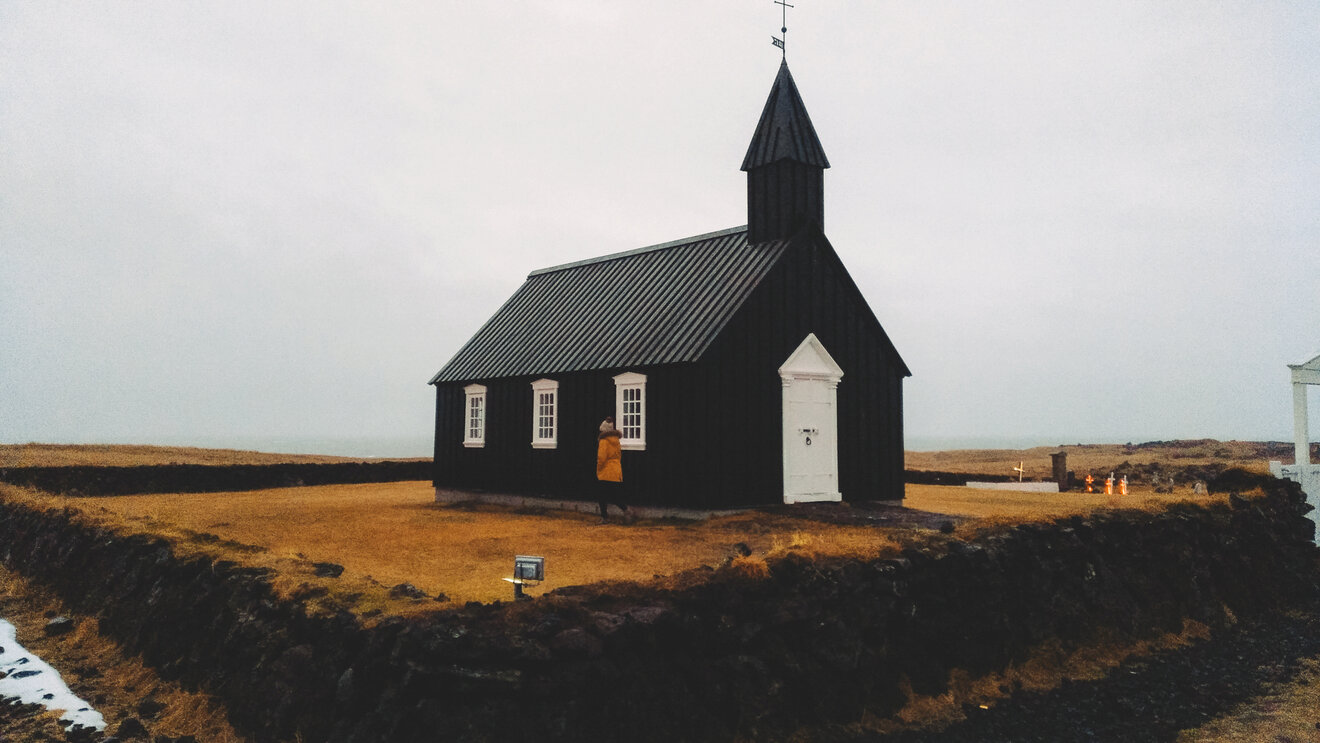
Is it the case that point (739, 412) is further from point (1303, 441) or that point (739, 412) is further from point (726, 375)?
point (1303, 441)

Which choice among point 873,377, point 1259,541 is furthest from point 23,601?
point 1259,541

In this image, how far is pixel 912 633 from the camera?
10.8 m

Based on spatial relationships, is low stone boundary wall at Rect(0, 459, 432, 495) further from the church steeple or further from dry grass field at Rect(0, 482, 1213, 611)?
the church steeple

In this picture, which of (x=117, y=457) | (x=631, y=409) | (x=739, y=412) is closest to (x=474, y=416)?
(x=631, y=409)

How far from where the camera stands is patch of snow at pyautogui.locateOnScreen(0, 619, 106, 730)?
9.79m

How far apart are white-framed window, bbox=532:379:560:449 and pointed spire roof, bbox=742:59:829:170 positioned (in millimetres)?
7606

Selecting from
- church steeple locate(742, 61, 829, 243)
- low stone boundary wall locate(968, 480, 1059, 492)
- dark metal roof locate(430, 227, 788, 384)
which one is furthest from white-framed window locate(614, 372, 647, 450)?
low stone boundary wall locate(968, 480, 1059, 492)

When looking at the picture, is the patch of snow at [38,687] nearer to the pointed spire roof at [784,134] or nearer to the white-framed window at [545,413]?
the white-framed window at [545,413]

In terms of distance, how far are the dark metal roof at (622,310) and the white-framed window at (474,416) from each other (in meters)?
0.46

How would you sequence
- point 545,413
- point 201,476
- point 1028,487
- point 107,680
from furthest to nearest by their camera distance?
point 201,476
point 1028,487
point 545,413
point 107,680

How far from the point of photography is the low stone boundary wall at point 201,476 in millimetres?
27094

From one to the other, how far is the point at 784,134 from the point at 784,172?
0.96 metres

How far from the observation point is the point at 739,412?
17578mm

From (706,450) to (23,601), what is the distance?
13.6 m
